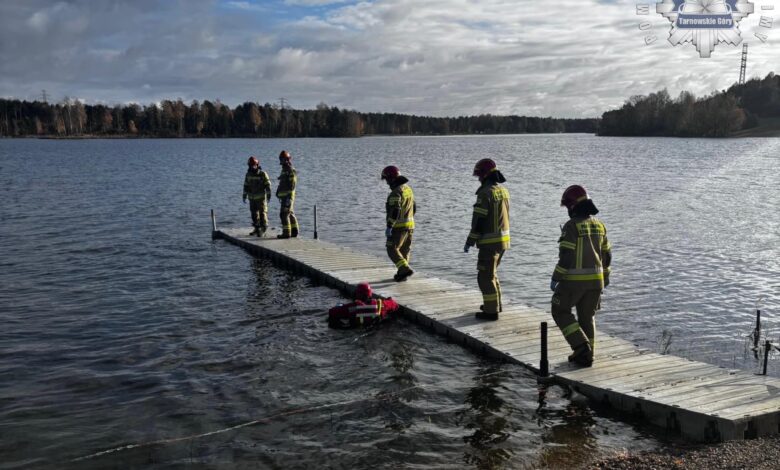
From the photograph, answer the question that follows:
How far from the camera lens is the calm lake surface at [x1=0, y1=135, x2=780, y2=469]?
7.72m

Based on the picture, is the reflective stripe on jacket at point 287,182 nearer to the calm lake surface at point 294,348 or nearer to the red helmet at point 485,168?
the calm lake surface at point 294,348

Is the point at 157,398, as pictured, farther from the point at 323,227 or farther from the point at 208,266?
the point at 323,227

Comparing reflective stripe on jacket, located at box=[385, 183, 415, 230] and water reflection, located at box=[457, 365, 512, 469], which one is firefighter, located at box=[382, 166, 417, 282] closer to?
reflective stripe on jacket, located at box=[385, 183, 415, 230]

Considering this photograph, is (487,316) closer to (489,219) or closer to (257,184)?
(489,219)

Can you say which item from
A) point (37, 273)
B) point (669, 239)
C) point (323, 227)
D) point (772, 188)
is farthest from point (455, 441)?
point (772, 188)

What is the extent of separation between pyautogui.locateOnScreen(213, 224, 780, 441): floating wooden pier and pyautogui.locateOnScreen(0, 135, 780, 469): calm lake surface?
292 mm

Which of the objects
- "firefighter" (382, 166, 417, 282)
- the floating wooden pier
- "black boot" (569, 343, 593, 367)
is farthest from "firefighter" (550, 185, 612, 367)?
"firefighter" (382, 166, 417, 282)

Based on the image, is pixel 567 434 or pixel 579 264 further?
pixel 579 264

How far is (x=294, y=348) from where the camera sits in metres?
11.2

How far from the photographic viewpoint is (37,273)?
17859mm

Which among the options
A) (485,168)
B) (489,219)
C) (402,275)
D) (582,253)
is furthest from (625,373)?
(402,275)

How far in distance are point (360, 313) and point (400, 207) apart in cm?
254

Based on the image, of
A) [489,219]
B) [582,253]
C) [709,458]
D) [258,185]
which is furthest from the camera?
[258,185]

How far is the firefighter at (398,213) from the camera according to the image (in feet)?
42.4
